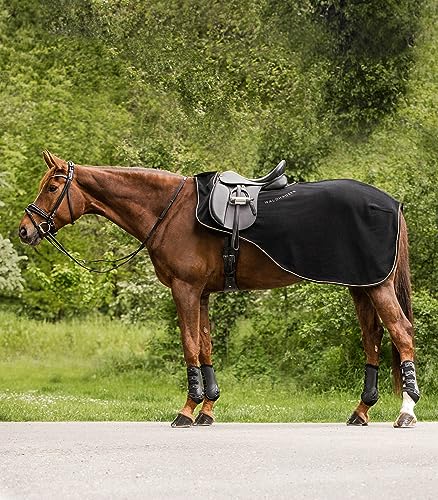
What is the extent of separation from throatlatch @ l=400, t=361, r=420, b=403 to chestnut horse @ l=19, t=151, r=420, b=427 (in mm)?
13

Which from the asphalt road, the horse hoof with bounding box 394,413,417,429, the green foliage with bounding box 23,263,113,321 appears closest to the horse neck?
the asphalt road

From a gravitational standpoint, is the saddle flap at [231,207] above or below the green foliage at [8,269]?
above

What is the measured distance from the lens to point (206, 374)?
1191 centimetres

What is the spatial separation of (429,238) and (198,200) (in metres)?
7.66

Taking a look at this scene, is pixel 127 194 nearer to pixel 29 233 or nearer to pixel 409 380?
pixel 29 233

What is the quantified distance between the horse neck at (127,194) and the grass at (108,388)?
2559 millimetres

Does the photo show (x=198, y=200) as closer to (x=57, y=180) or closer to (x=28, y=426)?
(x=57, y=180)

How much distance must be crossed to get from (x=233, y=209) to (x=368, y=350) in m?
1.96

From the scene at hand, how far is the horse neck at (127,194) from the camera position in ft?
38.5

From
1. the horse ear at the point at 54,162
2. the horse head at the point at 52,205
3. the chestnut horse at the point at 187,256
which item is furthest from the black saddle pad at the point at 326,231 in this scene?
the horse ear at the point at 54,162

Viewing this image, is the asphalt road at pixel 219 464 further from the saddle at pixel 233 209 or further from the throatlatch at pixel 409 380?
the saddle at pixel 233 209

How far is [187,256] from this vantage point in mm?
11492

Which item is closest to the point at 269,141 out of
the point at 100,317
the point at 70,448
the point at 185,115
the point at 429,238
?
the point at 429,238

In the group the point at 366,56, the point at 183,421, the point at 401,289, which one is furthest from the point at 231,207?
the point at 366,56
